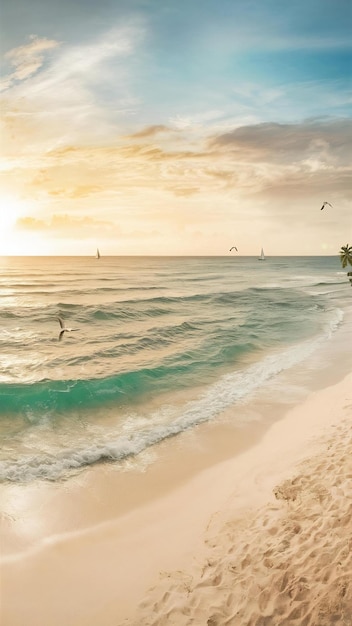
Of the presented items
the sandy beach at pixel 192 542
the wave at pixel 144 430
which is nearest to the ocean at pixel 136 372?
the wave at pixel 144 430

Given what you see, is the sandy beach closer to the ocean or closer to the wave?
the wave

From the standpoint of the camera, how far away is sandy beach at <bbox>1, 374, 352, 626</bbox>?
17.0 ft

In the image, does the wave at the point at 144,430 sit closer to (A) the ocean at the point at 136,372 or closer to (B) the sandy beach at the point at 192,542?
(A) the ocean at the point at 136,372

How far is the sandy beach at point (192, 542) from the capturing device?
5.18 meters

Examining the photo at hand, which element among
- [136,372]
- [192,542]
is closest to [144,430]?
[192,542]

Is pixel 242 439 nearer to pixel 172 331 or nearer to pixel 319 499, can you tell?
pixel 319 499

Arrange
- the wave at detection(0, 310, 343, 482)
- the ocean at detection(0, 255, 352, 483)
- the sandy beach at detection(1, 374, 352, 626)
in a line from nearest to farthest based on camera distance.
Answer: the sandy beach at detection(1, 374, 352, 626), the wave at detection(0, 310, 343, 482), the ocean at detection(0, 255, 352, 483)

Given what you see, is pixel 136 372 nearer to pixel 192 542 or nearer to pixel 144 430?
pixel 144 430

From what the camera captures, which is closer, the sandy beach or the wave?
the sandy beach

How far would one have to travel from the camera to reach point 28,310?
115 ft

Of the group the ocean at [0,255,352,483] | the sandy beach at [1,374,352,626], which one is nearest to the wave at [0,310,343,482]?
the ocean at [0,255,352,483]

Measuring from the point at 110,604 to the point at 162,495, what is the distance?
10.1ft

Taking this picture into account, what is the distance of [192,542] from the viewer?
267 inches

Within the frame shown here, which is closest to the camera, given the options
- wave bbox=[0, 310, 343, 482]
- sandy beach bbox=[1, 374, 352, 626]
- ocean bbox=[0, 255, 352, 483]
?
sandy beach bbox=[1, 374, 352, 626]
